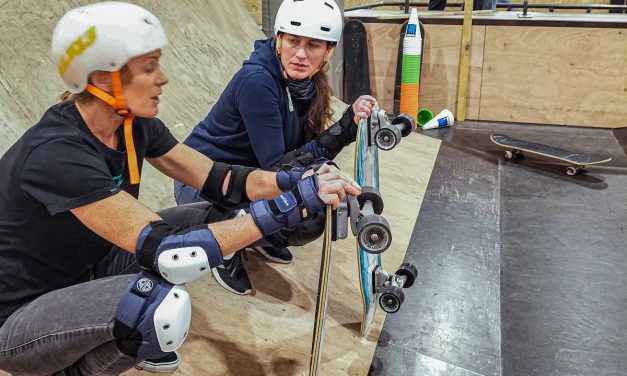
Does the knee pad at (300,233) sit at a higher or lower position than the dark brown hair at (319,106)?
lower

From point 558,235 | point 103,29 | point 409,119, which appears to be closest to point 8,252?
point 103,29

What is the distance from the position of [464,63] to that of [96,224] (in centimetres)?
622

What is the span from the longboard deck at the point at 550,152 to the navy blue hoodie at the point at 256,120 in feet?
10.6

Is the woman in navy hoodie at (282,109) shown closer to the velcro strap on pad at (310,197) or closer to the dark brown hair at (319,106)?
the dark brown hair at (319,106)

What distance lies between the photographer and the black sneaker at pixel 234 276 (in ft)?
10.6

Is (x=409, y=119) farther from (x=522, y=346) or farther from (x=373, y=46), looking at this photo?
Answer: (x=373, y=46)

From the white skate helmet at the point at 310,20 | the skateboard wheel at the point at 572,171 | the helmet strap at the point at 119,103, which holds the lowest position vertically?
the skateboard wheel at the point at 572,171

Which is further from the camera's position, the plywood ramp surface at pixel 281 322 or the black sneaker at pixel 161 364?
the plywood ramp surface at pixel 281 322

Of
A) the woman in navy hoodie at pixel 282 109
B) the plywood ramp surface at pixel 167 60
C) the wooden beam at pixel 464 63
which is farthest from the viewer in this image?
the wooden beam at pixel 464 63

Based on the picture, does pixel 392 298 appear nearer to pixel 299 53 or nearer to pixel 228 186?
pixel 228 186

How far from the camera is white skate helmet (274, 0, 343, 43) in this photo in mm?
3018

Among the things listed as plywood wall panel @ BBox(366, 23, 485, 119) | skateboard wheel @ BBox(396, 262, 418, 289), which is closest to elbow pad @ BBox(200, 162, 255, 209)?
skateboard wheel @ BBox(396, 262, 418, 289)

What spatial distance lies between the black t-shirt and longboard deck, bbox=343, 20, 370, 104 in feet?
19.2

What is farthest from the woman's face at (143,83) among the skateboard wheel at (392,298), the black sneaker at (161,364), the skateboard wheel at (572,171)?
the skateboard wheel at (572,171)
